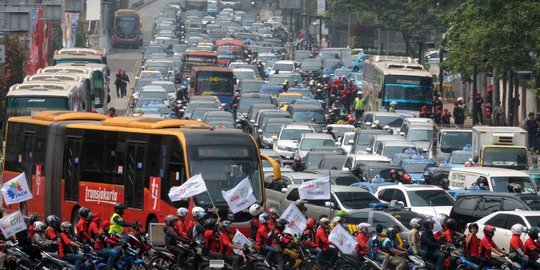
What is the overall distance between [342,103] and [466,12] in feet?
60.4

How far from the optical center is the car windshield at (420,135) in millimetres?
49875

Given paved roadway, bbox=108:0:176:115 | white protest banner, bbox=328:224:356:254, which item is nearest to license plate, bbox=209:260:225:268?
white protest banner, bbox=328:224:356:254

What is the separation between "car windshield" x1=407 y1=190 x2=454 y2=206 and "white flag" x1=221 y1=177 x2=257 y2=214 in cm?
665

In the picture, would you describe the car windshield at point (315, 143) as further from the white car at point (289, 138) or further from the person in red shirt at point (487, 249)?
the person in red shirt at point (487, 249)

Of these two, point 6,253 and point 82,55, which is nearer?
point 6,253

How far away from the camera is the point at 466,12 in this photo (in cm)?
5131

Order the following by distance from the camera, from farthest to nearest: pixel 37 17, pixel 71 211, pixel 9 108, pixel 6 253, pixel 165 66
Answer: pixel 165 66 < pixel 37 17 < pixel 9 108 < pixel 71 211 < pixel 6 253

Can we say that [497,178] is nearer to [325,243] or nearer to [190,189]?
[325,243]

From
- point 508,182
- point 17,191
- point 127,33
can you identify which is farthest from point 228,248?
point 127,33

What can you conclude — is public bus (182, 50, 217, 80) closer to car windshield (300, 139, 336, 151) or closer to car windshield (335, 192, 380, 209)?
car windshield (300, 139, 336, 151)

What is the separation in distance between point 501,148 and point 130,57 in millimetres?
66973

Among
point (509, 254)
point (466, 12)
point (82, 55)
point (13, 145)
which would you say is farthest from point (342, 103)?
point (509, 254)

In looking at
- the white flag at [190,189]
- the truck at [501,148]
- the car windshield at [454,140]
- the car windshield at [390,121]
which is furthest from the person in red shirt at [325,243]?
the car windshield at [390,121]

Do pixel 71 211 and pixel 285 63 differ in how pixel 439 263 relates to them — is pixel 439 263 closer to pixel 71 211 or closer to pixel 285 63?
pixel 71 211
